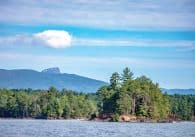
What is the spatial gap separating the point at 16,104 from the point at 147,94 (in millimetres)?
58158

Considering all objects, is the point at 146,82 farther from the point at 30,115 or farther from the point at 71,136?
the point at 71,136

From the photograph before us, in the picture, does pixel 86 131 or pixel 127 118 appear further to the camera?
pixel 127 118

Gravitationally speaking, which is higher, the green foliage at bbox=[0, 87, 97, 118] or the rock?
the green foliage at bbox=[0, 87, 97, 118]

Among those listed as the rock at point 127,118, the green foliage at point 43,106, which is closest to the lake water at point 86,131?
the rock at point 127,118

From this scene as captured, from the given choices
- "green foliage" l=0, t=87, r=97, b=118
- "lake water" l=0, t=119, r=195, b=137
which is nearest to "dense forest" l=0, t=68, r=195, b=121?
"green foliage" l=0, t=87, r=97, b=118

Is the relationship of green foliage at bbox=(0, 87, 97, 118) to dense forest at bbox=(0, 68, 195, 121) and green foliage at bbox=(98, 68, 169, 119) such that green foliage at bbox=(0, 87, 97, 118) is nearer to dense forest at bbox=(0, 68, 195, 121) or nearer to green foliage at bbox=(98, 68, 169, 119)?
dense forest at bbox=(0, 68, 195, 121)

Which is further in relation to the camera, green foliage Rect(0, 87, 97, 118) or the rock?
green foliage Rect(0, 87, 97, 118)

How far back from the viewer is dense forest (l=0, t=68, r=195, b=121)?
152750mm

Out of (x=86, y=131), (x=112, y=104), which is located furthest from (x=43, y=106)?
(x=86, y=131)

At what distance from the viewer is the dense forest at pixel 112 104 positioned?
153 meters

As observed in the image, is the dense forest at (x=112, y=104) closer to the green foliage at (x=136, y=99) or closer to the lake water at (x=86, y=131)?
the green foliage at (x=136, y=99)

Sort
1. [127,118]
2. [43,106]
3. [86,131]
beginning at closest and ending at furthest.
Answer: [86,131] < [127,118] < [43,106]

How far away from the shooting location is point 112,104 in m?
155

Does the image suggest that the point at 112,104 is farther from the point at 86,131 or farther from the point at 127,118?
the point at 86,131
